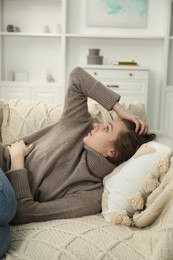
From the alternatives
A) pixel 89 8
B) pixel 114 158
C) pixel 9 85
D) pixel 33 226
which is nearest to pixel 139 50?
pixel 89 8

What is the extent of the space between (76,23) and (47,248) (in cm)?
369

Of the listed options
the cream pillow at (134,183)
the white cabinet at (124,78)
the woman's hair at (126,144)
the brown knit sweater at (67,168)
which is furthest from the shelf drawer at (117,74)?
the cream pillow at (134,183)

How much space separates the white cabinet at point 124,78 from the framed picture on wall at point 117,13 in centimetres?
65

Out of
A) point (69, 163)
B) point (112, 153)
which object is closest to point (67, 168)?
point (69, 163)

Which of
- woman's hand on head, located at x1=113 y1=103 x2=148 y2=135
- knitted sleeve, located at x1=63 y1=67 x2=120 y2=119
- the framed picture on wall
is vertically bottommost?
woman's hand on head, located at x1=113 y1=103 x2=148 y2=135

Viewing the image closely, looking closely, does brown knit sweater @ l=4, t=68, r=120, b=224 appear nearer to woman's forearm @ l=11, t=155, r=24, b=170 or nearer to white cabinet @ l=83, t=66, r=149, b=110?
woman's forearm @ l=11, t=155, r=24, b=170

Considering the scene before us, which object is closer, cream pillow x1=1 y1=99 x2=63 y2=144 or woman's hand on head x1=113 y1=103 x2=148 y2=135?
woman's hand on head x1=113 y1=103 x2=148 y2=135

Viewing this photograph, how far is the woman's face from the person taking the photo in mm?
1521

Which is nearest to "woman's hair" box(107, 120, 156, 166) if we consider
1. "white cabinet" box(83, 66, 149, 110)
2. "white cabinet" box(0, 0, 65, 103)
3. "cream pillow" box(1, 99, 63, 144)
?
"cream pillow" box(1, 99, 63, 144)

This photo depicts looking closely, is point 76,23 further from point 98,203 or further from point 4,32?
point 98,203

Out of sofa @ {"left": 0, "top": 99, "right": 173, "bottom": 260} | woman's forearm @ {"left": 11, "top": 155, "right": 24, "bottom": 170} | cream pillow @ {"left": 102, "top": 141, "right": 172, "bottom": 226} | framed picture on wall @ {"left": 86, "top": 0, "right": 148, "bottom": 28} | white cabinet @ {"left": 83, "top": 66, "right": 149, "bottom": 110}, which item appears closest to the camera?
sofa @ {"left": 0, "top": 99, "right": 173, "bottom": 260}

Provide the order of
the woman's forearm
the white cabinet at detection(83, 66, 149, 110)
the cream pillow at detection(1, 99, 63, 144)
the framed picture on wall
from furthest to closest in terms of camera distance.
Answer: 1. the framed picture on wall
2. the white cabinet at detection(83, 66, 149, 110)
3. the cream pillow at detection(1, 99, 63, 144)
4. the woman's forearm

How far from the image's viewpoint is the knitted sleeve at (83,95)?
1711mm

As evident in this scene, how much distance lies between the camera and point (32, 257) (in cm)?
115
